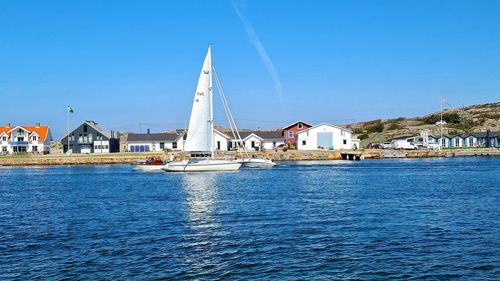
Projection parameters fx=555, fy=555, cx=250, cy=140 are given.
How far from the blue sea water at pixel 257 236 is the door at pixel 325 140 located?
67.7 meters

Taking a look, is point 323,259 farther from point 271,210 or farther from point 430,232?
point 271,210

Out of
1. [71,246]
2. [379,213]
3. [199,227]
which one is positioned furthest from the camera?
[379,213]

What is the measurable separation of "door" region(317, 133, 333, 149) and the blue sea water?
67.7 metres

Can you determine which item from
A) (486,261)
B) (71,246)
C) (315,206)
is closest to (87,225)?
(71,246)

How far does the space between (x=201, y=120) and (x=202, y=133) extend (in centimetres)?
148

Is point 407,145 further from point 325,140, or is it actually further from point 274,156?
point 274,156

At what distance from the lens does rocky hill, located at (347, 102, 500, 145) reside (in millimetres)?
143500

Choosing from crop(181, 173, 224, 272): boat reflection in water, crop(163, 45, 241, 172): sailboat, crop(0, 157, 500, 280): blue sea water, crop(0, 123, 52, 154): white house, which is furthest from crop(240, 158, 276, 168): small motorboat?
crop(0, 123, 52, 154): white house

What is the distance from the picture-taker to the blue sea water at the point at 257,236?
1630 centimetres

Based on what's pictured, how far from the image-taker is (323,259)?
17375mm

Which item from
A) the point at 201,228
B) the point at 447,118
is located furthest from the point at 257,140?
the point at 447,118

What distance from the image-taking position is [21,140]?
11538 cm

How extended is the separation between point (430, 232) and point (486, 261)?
Answer: 466cm

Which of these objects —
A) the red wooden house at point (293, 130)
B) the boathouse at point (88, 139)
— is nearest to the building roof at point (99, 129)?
the boathouse at point (88, 139)
